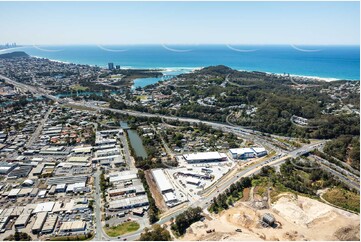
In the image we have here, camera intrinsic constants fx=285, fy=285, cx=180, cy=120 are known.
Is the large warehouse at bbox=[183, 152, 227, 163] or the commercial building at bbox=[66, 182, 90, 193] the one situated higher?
the large warehouse at bbox=[183, 152, 227, 163]

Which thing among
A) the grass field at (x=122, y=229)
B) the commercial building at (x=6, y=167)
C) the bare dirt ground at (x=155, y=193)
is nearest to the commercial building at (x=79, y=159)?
the commercial building at (x=6, y=167)

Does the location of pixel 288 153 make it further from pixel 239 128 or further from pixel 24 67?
pixel 24 67

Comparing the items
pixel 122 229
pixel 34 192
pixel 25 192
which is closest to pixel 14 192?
pixel 25 192

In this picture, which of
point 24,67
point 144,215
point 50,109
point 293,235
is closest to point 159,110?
point 50,109

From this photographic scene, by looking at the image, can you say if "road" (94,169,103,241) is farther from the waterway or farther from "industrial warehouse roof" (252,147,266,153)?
"industrial warehouse roof" (252,147,266,153)

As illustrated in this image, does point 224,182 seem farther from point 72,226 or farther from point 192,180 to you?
point 72,226

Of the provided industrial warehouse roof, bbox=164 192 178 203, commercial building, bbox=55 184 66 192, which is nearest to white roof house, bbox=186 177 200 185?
industrial warehouse roof, bbox=164 192 178 203
